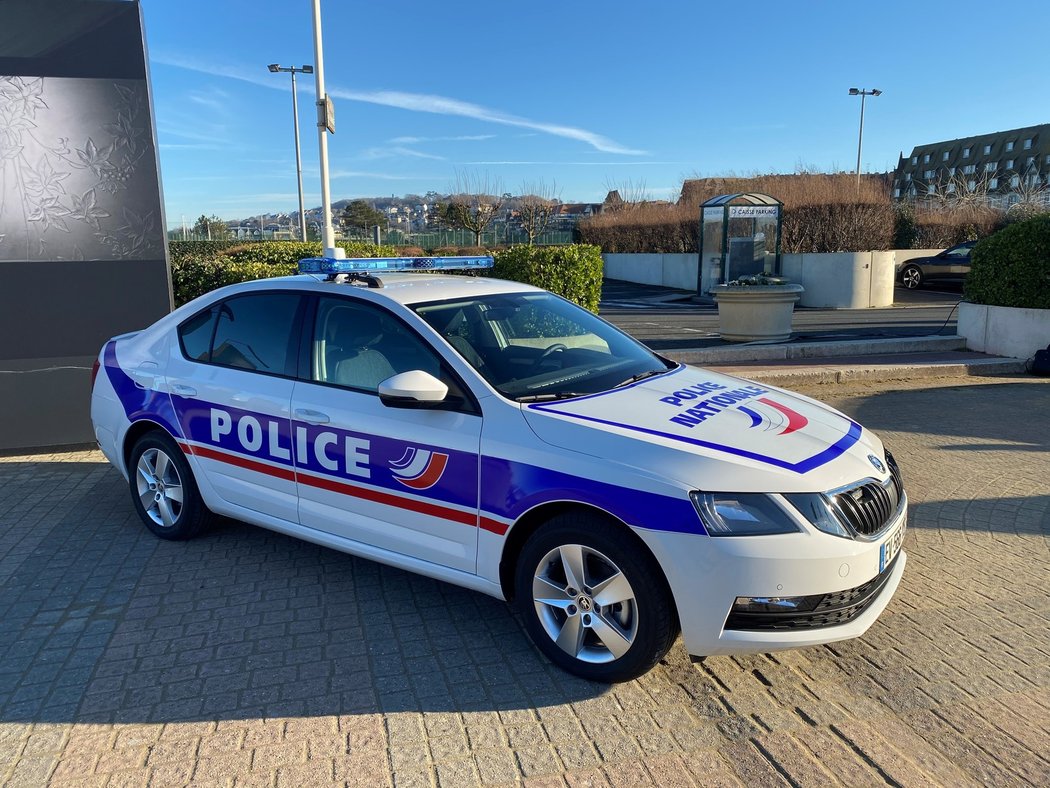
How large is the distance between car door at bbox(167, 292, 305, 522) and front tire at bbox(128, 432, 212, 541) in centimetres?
22

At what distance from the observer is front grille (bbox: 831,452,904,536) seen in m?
3.00

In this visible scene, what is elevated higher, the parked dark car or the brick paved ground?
the parked dark car

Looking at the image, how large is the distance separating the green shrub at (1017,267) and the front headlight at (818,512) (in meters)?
9.72

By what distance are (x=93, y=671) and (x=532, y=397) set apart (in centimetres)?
226

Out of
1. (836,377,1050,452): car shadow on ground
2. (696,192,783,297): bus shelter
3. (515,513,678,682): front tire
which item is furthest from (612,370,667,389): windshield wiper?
(696,192,783,297): bus shelter

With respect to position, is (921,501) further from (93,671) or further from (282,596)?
(93,671)

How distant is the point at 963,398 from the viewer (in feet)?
28.7

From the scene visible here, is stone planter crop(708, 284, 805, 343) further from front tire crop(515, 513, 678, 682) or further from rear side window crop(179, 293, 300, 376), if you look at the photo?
front tire crop(515, 513, 678, 682)

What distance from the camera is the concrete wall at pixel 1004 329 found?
34.4 ft

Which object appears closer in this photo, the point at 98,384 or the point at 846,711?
the point at 846,711

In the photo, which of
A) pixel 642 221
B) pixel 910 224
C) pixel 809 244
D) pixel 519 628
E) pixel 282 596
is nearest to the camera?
pixel 519 628

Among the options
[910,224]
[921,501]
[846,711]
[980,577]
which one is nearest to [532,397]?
[846,711]

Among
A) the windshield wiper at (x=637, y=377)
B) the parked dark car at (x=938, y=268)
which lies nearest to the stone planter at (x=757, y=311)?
the windshield wiper at (x=637, y=377)

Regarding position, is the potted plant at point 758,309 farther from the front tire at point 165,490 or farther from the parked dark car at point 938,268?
the parked dark car at point 938,268
